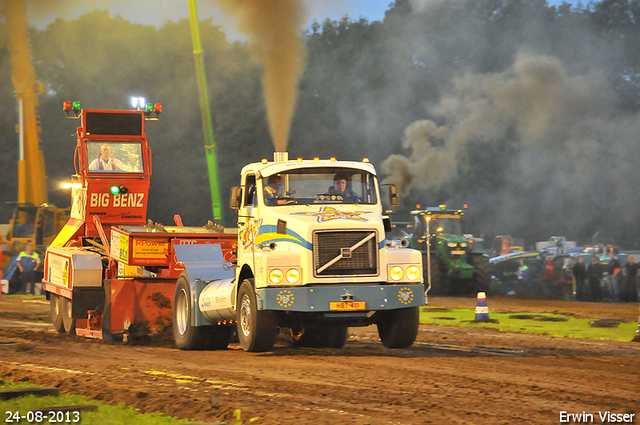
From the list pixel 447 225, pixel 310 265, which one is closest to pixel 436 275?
pixel 447 225

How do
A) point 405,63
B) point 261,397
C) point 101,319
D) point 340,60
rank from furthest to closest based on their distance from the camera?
1. point 340,60
2. point 405,63
3. point 101,319
4. point 261,397

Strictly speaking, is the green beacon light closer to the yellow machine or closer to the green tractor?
the green tractor

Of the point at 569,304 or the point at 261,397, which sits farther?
the point at 569,304

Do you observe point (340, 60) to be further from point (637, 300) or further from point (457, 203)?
point (637, 300)

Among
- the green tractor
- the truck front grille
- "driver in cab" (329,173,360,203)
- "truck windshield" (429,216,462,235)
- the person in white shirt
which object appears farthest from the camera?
"truck windshield" (429,216,462,235)

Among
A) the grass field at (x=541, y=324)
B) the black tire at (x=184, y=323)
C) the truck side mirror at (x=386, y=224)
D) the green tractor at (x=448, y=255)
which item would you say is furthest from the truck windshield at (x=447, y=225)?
the truck side mirror at (x=386, y=224)

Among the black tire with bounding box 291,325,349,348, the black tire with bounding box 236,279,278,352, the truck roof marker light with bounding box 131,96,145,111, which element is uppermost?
the truck roof marker light with bounding box 131,96,145,111

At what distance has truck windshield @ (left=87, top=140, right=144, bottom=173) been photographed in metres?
18.0

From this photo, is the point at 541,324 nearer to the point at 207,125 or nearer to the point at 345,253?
the point at 345,253

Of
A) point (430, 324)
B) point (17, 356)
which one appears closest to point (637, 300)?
point (430, 324)

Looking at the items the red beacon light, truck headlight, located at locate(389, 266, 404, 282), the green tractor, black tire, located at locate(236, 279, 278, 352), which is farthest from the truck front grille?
the green tractor

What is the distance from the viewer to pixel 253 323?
11734mm

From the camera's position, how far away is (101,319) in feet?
52.0

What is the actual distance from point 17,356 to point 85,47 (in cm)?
4995
